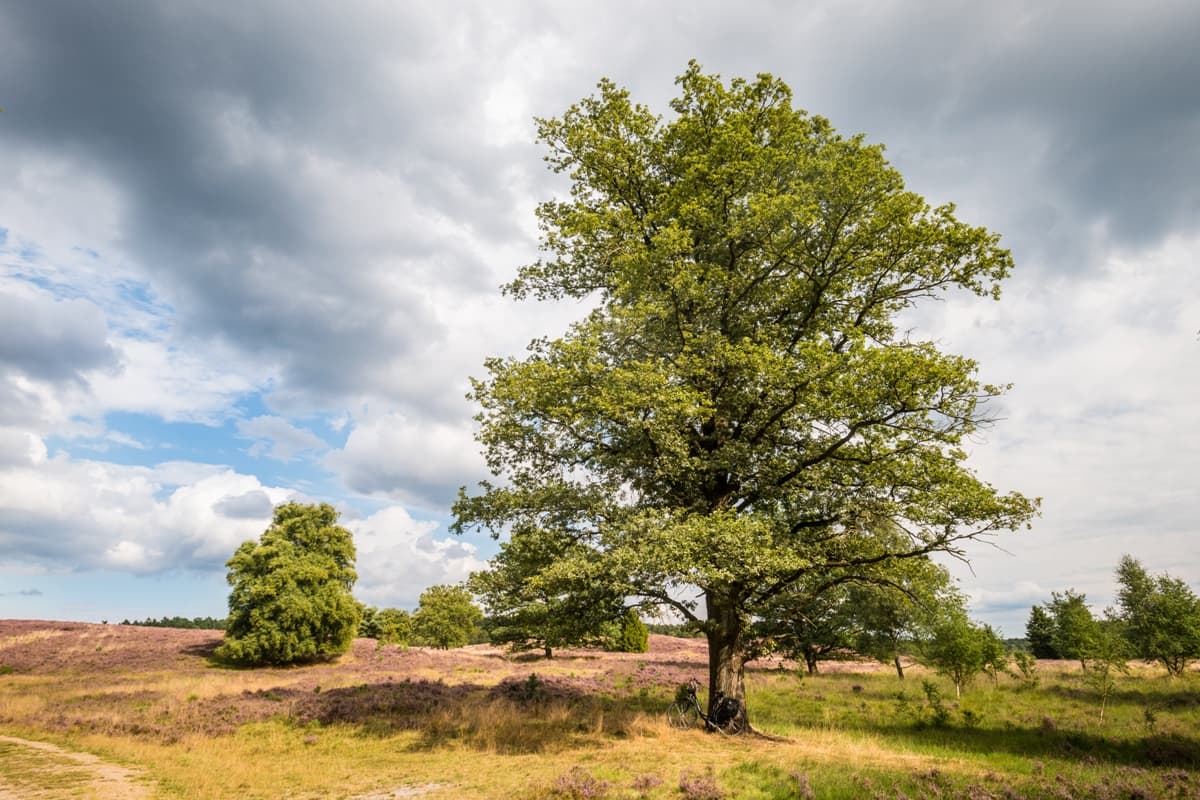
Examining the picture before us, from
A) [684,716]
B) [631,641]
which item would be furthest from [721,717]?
[631,641]

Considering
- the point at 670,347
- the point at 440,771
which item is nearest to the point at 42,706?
the point at 440,771

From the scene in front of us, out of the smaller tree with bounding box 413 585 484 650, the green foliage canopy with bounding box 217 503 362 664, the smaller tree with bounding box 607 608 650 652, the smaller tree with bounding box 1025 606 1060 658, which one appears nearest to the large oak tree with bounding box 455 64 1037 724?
the green foliage canopy with bounding box 217 503 362 664

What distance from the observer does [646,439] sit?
15984mm

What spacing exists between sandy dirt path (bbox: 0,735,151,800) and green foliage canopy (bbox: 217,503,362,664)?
24.2 metres

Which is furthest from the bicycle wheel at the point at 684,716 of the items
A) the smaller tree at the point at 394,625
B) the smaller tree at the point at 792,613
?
the smaller tree at the point at 394,625

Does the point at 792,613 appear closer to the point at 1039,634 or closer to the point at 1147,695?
the point at 1147,695

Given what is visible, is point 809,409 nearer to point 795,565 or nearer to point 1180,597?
point 795,565

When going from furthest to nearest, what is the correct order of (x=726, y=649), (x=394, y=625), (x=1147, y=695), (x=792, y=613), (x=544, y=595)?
(x=394, y=625), (x=1147, y=695), (x=792, y=613), (x=726, y=649), (x=544, y=595)

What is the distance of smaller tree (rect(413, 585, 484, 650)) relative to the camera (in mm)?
61219

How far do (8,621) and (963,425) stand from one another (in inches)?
2838

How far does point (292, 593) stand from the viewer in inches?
1576

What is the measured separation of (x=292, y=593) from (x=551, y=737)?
2980cm

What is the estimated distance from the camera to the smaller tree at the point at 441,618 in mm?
61219

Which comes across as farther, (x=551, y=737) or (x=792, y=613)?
(x=792, y=613)
